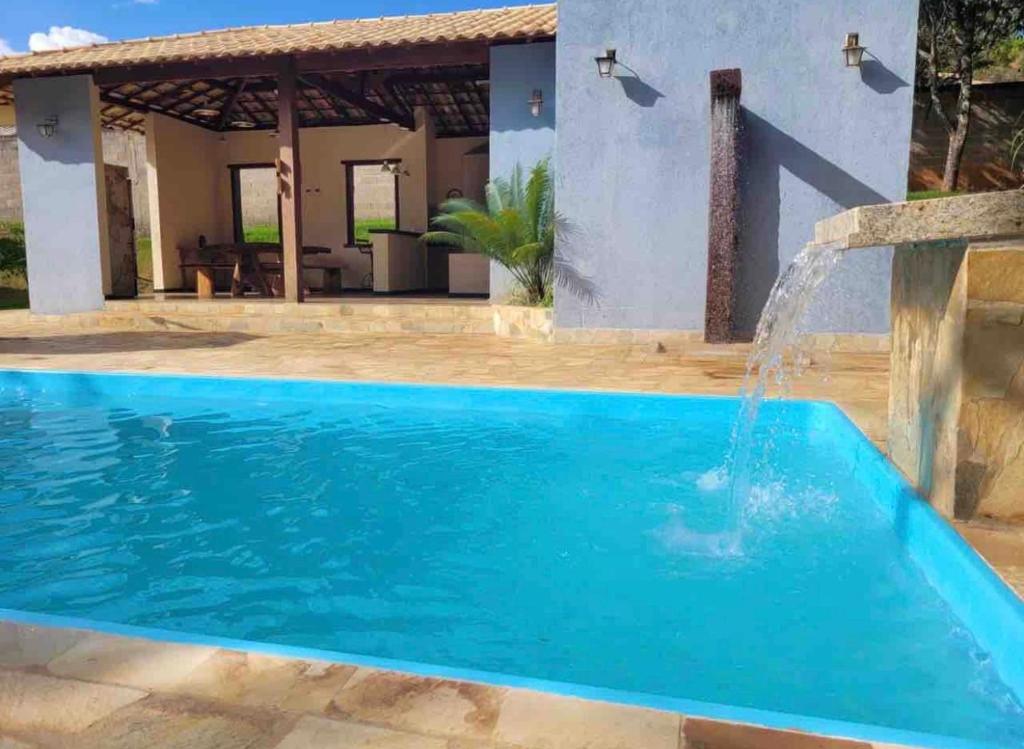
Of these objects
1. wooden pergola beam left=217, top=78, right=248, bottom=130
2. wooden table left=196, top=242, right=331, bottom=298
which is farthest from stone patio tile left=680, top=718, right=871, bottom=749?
wooden pergola beam left=217, top=78, right=248, bottom=130

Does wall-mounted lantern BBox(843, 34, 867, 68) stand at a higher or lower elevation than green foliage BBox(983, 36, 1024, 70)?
lower

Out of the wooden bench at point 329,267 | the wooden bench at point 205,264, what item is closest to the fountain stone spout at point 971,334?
the wooden bench at point 205,264

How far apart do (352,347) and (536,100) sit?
13.0 feet

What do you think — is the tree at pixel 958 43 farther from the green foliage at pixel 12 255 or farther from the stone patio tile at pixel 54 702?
the green foliage at pixel 12 255

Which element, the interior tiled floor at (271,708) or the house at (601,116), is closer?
the interior tiled floor at (271,708)

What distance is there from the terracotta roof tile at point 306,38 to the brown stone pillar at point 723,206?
2541 millimetres

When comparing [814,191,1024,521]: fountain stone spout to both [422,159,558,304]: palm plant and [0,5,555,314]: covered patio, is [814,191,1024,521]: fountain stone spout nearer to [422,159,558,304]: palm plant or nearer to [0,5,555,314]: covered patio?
[422,159,558,304]: palm plant

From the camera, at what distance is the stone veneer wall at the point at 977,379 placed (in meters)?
3.02

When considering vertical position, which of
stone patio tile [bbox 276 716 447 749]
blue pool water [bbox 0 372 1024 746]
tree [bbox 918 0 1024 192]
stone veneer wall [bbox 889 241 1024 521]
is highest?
tree [bbox 918 0 1024 192]

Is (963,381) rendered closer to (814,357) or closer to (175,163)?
(814,357)

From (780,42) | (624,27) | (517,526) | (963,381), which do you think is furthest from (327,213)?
(963,381)

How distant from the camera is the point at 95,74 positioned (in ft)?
38.3

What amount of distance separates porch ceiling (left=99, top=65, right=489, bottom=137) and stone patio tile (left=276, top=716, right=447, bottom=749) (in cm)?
1147

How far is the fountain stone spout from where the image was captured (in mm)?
2736
